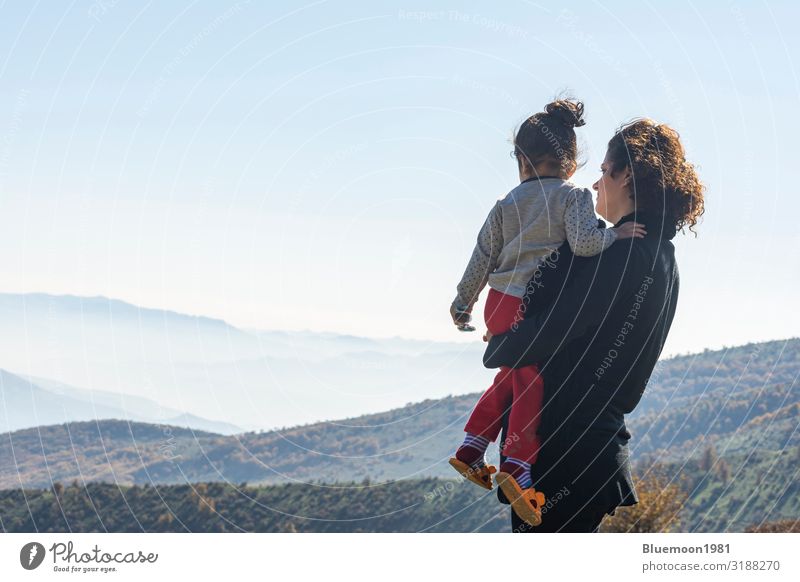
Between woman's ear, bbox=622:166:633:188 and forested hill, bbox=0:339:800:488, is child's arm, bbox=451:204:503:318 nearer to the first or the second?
woman's ear, bbox=622:166:633:188

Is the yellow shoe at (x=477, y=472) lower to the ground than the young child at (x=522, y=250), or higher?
lower

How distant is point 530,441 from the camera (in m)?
7.95

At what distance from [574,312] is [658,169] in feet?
4.50

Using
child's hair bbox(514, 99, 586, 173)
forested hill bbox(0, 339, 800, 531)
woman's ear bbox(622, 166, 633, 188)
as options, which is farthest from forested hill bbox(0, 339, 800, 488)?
woman's ear bbox(622, 166, 633, 188)

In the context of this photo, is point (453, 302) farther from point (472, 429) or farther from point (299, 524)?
point (299, 524)

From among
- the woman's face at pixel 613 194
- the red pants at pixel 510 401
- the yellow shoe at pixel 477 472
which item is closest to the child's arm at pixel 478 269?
the red pants at pixel 510 401

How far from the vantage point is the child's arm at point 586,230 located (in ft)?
25.7

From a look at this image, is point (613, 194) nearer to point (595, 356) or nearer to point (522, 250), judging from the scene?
point (522, 250)

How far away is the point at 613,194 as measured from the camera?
8.15 meters

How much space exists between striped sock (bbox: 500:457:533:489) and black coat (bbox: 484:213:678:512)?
0.06m

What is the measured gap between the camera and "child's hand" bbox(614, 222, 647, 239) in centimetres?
792
